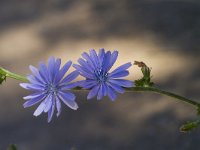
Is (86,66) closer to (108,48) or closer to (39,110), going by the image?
(39,110)

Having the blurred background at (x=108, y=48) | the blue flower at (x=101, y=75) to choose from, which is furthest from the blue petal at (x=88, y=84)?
the blurred background at (x=108, y=48)

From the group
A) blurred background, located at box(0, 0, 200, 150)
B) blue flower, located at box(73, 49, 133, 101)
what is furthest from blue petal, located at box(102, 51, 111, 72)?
blurred background, located at box(0, 0, 200, 150)

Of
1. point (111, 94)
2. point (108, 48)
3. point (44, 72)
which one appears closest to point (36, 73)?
point (44, 72)

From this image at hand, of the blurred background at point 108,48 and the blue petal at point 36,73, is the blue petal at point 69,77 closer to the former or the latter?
the blue petal at point 36,73

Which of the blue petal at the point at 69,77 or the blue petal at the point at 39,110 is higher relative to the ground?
the blue petal at the point at 69,77

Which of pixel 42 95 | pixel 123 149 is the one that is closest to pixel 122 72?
pixel 42 95

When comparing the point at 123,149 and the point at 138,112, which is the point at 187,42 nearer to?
the point at 138,112
